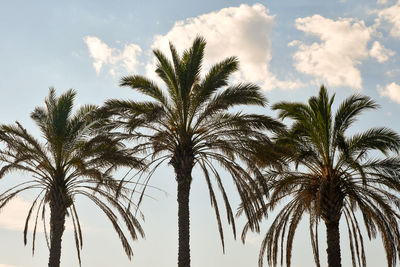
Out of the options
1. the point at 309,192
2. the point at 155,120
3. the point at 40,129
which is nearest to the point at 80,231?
the point at 40,129

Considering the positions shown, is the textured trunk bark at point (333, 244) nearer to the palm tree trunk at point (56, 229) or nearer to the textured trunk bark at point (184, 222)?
the textured trunk bark at point (184, 222)

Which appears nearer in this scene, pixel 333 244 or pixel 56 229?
pixel 333 244

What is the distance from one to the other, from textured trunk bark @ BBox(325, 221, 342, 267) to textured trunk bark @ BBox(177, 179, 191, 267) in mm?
6197

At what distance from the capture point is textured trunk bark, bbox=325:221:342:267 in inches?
813

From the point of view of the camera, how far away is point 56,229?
68.8 ft

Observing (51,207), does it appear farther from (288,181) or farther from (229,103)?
(288,181)

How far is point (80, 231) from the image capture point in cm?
2177

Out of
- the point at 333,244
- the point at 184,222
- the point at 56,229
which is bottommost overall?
the point at 333,244

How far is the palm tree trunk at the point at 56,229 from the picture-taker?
2081 cm

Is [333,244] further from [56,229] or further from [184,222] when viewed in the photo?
[56,229]

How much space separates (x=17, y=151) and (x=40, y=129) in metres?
1.93

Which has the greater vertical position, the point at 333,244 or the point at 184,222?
the point at 184,222

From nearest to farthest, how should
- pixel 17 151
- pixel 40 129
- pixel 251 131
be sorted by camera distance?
pixel 251 131 → pixel 17 151 → pixel 40 129

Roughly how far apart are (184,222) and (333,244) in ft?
21.5
